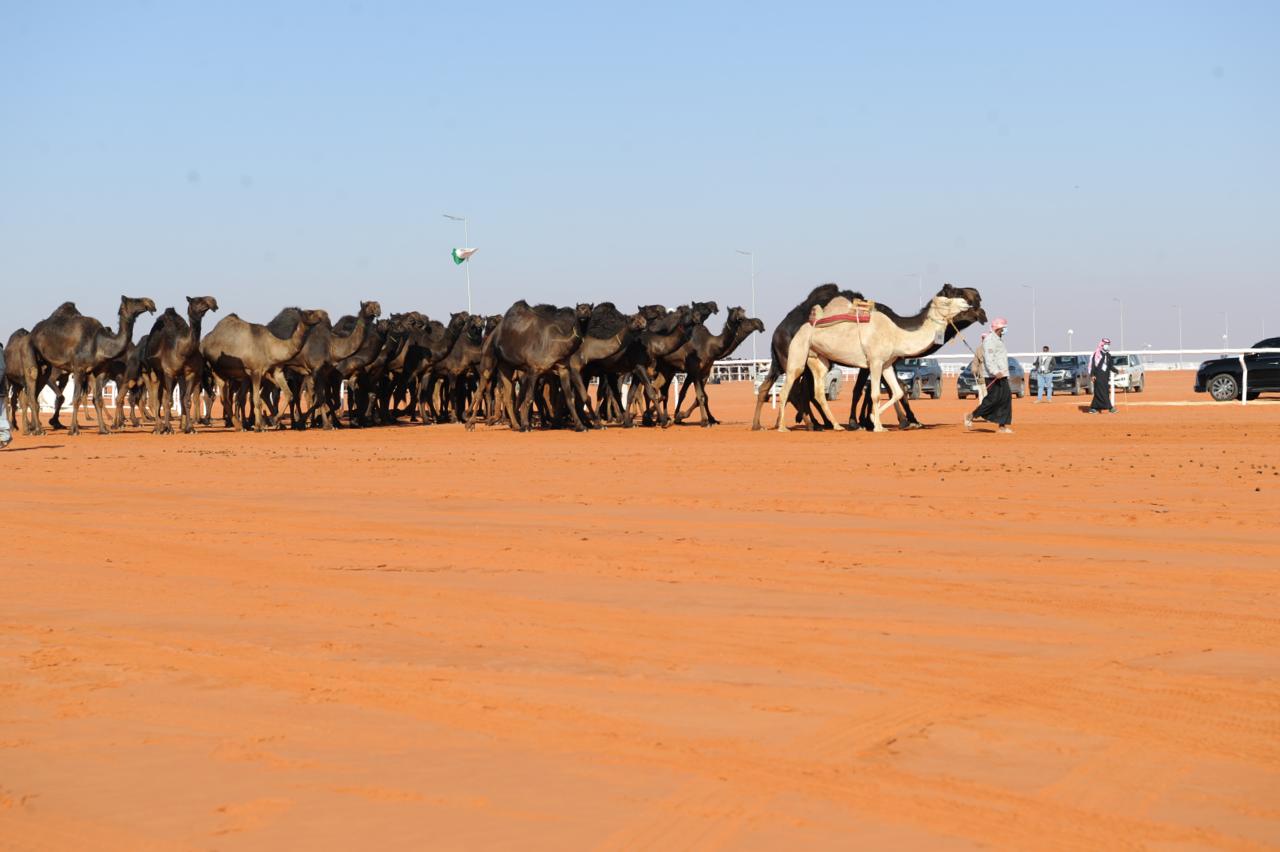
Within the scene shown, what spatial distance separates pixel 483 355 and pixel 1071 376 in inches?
894

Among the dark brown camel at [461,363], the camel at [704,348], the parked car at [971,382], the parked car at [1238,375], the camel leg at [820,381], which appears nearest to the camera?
the camel leg at [820,381]

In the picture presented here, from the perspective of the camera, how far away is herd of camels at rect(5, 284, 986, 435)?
2602 cm

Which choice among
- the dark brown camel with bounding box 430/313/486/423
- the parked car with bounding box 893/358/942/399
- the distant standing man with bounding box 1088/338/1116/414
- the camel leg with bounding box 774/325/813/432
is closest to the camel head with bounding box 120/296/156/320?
the dark brown camel with bounding box 430/313/486/423

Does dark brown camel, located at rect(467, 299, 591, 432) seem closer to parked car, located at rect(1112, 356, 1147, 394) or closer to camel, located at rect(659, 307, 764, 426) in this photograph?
camel, located at rect(659, 307, 764, 426)

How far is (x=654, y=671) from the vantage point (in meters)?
6.46

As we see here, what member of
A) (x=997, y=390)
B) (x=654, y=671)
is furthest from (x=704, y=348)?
(x=654, y=671)

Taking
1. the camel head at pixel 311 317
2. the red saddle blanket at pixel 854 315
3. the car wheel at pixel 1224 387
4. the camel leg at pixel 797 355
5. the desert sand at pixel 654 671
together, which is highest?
the camel head at pixel 311 317

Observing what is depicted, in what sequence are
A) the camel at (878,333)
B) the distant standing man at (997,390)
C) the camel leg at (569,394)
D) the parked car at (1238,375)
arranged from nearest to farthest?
the distant standing man at (997,390) → the camel at (878,333) → the camel leg at (569,394) → the parked car at (1238,375)

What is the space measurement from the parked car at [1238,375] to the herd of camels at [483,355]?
29.1 feet

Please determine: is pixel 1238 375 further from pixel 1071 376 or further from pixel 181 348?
pixel 181 348

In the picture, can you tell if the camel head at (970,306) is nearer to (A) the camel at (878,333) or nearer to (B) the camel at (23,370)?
(A) the camel at (878,333)

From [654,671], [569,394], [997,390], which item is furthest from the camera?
[569,394]

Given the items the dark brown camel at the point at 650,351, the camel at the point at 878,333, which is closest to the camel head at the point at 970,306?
the camel at the point at 878,333

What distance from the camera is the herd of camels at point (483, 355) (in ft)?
85.4
